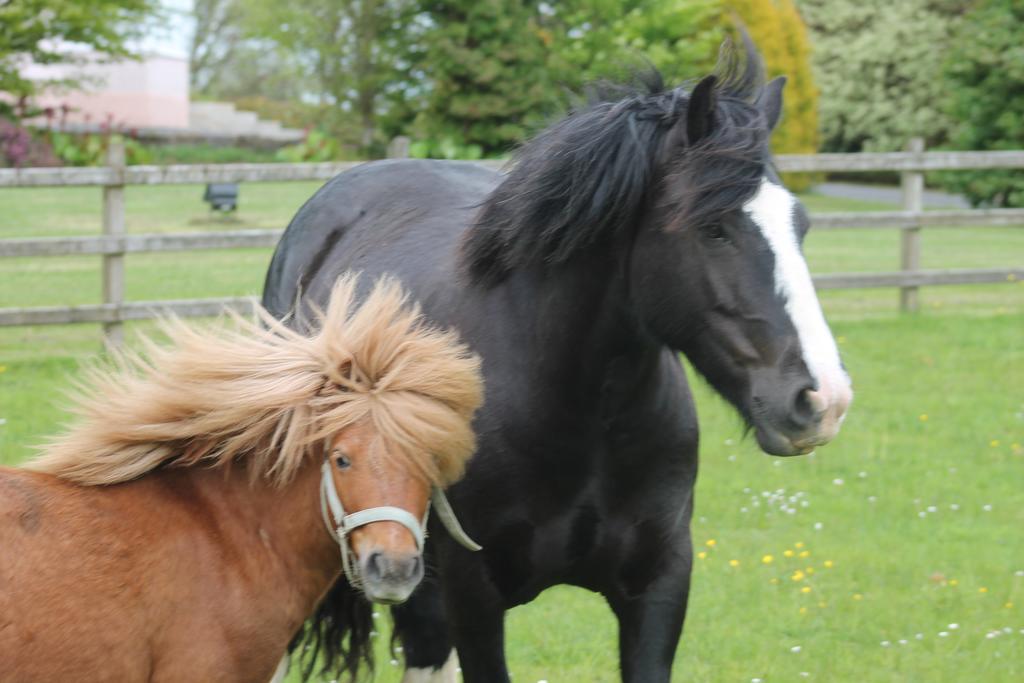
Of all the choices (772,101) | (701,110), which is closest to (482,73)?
(772,101)

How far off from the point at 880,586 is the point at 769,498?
130cm

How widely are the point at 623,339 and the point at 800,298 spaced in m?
0.58

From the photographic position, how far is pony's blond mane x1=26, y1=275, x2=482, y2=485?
291 centimetres

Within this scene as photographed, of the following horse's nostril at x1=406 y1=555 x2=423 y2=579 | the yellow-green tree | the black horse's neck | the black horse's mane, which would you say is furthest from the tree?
horse's nostril at x1=406 y1=555 x2=423 y2=579

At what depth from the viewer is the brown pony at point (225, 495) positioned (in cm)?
272

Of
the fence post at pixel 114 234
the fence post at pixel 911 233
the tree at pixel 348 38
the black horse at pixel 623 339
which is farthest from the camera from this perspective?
the tree at pixel 348 38

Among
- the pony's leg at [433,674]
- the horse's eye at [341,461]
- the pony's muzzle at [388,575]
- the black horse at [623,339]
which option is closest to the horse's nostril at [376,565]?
the pony's muzzle at [388,575]

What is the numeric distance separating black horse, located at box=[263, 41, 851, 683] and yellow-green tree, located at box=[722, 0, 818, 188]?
82.9ft

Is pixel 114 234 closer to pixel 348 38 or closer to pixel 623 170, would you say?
pixel 623 170

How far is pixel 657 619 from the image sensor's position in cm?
370

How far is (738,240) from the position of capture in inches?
125

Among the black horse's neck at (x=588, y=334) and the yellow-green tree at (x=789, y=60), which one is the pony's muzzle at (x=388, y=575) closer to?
the black horse's neck at (x=588, y=334)

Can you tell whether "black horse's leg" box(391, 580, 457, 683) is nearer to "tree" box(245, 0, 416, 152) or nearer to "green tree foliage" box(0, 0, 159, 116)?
"green tree foliage" box(0, 0, 159, 116)

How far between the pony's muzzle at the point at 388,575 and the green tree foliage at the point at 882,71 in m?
31.4
